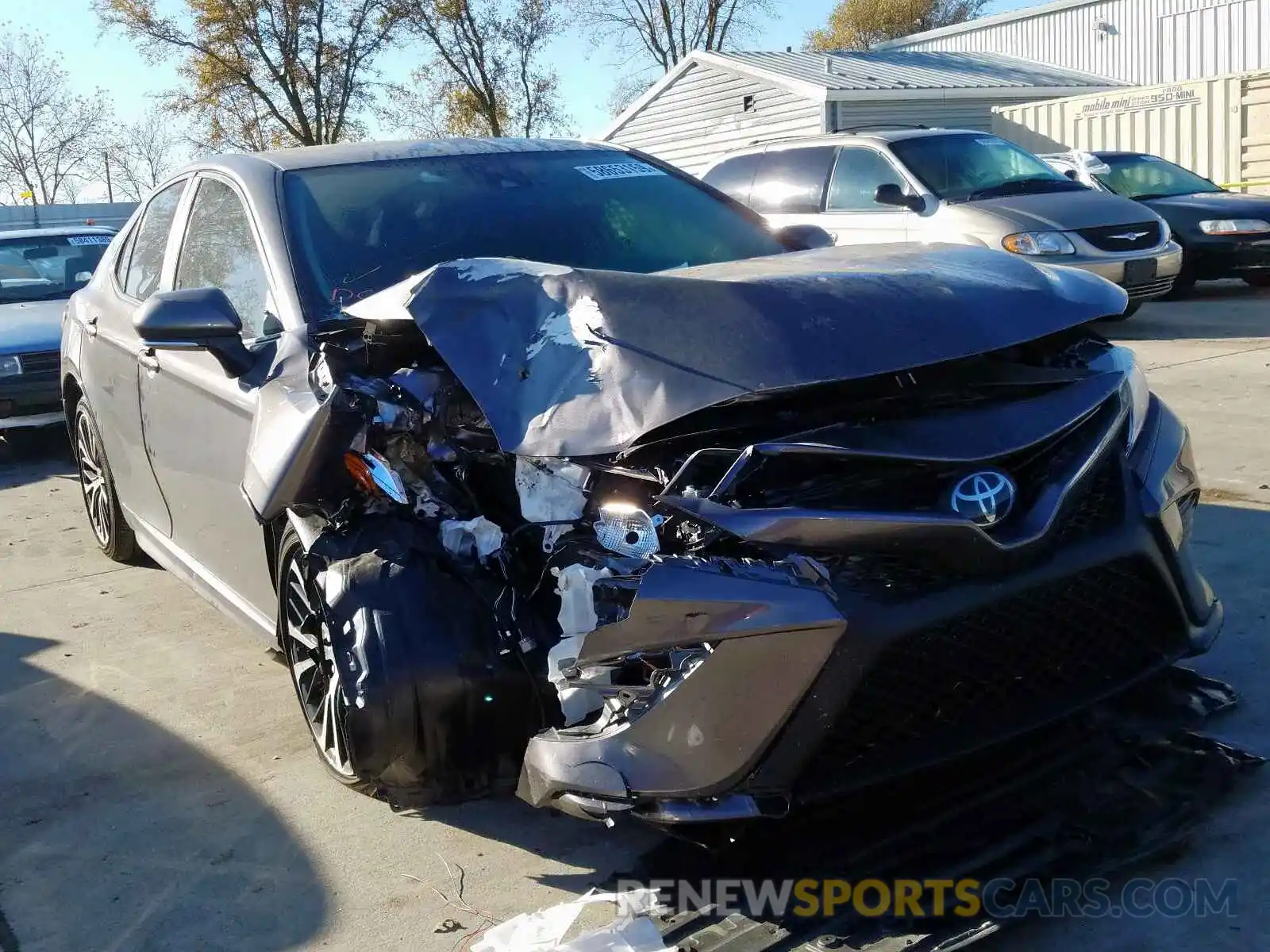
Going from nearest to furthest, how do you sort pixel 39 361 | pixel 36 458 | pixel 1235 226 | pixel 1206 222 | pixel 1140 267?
pixel 39 361, pixel 36 458, pixel 1140 267, pixel 1235 226, pixel 1206 222

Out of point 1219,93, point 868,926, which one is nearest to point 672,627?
point 868,926

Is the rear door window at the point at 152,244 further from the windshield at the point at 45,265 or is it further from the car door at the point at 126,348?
the windshield at the point at 45,265

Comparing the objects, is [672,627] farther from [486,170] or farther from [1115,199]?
[1115,199]

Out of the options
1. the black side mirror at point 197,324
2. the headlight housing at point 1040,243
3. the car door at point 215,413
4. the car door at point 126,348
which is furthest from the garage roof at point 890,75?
the black side mirror at point 197,324

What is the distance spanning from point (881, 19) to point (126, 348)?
50638mm

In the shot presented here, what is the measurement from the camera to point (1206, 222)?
12602mm

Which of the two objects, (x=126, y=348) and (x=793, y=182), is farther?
(x=793, y=182)

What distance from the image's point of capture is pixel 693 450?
257 centimetres

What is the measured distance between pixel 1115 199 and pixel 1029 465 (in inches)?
362

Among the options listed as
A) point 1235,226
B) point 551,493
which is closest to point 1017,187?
point 1235,226

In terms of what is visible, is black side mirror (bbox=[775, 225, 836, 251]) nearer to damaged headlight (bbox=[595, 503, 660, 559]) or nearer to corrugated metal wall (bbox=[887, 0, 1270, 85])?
damaged headlight (bbox=[595, 503, 660, 559])

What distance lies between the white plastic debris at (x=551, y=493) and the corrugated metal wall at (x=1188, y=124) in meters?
16.9

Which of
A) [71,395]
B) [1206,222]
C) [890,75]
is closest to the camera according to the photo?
[71,395]

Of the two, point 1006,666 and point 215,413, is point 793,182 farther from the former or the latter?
point 1006,666
